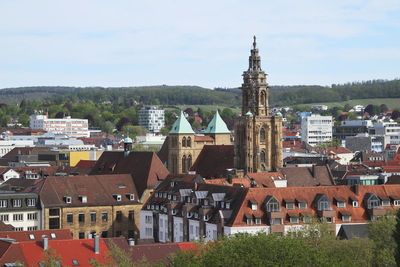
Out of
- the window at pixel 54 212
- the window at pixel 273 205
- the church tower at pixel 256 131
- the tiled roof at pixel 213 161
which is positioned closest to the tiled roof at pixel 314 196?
the window at pixel 273 205

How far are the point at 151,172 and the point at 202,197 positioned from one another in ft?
90.8

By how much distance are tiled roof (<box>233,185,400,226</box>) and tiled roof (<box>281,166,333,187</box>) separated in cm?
2886

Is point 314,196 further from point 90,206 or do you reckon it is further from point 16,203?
point 16,203

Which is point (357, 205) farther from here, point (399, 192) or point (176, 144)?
point (176, 144)

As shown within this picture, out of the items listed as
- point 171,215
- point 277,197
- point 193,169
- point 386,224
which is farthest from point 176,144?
point 386,224

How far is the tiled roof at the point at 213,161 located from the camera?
5994 inches

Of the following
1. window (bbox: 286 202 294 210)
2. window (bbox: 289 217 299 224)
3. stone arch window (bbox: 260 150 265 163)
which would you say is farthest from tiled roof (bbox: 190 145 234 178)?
window (bbox: 289 217 299 224)

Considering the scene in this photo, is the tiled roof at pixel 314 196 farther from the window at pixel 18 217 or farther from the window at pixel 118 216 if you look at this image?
the window at pixel 18 217

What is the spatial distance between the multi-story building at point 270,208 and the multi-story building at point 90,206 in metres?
16.3

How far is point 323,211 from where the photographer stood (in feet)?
327

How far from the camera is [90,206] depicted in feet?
404

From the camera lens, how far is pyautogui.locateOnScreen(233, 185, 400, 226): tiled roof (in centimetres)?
9769

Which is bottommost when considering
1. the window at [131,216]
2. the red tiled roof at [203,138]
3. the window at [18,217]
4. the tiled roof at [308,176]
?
the window at [131,216]

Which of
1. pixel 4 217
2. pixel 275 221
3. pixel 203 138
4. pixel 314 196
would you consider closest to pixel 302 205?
pixel 314 196
